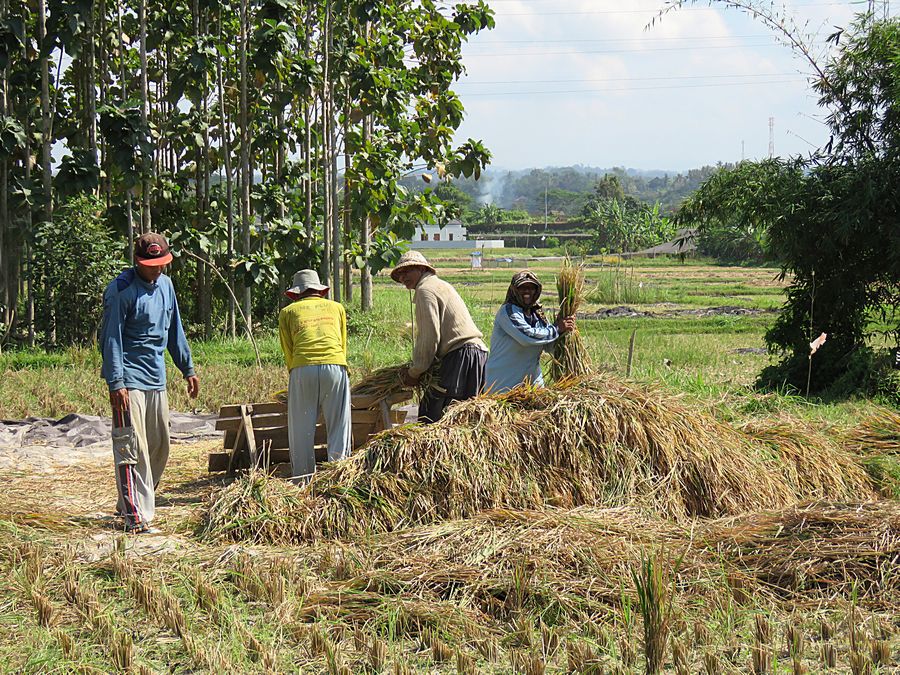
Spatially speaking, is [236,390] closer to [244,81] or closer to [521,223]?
[244,81]

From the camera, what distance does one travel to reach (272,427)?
6.74 m

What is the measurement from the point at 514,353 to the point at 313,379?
1311 millimetres

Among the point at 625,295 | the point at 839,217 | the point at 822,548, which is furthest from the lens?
the point at 625,295

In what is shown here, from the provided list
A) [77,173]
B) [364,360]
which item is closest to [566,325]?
[364,360]

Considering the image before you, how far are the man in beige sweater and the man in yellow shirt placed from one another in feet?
1.68

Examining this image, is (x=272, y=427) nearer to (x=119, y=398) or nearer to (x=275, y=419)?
(x=275, y=419)

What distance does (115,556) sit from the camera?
15.2 feet

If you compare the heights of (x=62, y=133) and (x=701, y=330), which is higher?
(x=62, y=133)

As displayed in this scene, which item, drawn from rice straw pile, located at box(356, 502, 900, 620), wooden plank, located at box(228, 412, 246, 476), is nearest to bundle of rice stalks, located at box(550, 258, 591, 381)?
rice straw pile, located at box(356, 502, 900, 620)

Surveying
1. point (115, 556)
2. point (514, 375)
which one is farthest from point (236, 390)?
point (115, 556)

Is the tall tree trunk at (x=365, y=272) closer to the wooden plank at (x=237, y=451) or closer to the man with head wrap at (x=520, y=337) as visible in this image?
the wooden plank at (x=237, y=451)

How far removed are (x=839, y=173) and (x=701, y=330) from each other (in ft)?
28.1

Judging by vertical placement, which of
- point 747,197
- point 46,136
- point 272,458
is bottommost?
point 272,458

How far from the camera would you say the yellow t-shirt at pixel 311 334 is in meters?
6.11
